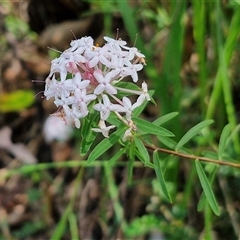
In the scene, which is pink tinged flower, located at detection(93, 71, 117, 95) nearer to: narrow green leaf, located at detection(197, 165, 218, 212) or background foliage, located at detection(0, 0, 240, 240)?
background foliage, located at detection(0, 0, 240, 240)

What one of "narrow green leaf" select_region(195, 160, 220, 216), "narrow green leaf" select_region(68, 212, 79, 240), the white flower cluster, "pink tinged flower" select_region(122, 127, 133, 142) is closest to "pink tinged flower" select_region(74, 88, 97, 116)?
the white flower cluster

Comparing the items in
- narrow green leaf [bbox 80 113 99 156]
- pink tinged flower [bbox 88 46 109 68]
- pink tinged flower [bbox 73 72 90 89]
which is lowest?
narrow green leaf [bbox 80 113 99 156]

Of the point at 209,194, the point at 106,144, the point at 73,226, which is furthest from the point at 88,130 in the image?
the point at 73,226

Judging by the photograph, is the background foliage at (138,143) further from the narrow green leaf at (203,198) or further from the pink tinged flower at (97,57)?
the pink tinged flower at (97,57)

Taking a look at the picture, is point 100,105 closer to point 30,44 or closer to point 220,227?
point 220,227

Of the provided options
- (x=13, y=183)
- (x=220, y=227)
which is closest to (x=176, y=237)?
(x=220, y=227)

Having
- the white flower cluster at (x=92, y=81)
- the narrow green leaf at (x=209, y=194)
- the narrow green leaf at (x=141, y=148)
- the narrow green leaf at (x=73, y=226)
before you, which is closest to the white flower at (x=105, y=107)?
the white flower cluster at (x=92, y=81)

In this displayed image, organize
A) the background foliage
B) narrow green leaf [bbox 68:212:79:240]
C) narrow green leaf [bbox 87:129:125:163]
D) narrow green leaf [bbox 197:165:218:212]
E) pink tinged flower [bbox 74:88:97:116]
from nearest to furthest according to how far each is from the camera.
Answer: pink tinged flower [bbox 74:88:97:116]
narrow green leaf [bbox 87:129:125:163]
narrow green leaf [bbox 197:165:218:212]
the background foliage
narrow green leaf [bbox 68:212:79:240]

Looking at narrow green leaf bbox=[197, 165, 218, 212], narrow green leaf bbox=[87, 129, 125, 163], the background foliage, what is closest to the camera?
narrow green leaf bbox=[87, 129, 125, 163]

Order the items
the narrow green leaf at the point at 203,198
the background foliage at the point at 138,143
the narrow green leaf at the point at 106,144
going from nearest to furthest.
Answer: the narrow green leaf at the point at 106,144
the narrow green leaf at the point at 203,198
the background foliage at the point at 138,143

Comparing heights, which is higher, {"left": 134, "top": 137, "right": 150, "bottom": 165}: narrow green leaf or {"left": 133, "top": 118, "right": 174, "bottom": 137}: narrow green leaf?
{"left": 133, "top": 118, "right": 174, "bottom": 137}: narrow green leaf
